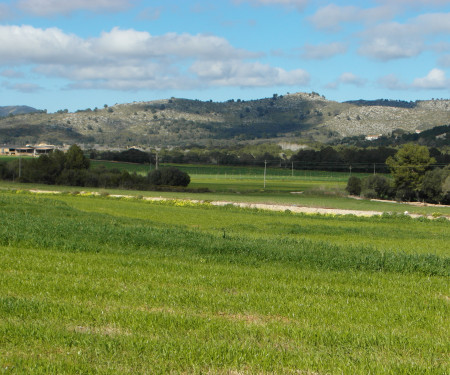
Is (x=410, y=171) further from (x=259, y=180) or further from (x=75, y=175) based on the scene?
(x=75, y=175)

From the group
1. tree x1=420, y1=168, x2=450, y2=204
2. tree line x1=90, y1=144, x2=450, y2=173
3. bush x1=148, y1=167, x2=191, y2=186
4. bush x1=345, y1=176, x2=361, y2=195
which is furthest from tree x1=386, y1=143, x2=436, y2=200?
bush x1=148, y1=167, x2=191, y2=186

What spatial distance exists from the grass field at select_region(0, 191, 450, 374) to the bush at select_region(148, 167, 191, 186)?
83844 mm

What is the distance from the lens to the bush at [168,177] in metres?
100

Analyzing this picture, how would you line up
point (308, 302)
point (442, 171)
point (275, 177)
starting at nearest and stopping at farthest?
point (308, 302)
point (442, 171)
point (275, 177)

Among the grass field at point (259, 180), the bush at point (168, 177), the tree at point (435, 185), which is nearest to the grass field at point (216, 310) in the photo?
the tree at point (435, 185)

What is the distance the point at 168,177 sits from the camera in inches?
3959

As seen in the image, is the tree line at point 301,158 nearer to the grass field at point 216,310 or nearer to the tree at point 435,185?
the tree at point 435,185

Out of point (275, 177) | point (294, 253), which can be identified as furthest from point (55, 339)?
point (275, 177)

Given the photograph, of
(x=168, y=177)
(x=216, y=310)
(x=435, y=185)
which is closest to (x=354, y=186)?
(x=435, y=185)

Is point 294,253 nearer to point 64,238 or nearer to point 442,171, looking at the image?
point 64,238

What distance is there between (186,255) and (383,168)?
11846cm

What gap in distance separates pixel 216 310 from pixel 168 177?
9196cm

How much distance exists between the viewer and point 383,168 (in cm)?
12850

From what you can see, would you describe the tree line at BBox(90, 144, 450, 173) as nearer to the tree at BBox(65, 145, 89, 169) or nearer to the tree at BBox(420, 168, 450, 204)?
the tree at BBox(65, 145, 89, 169)
